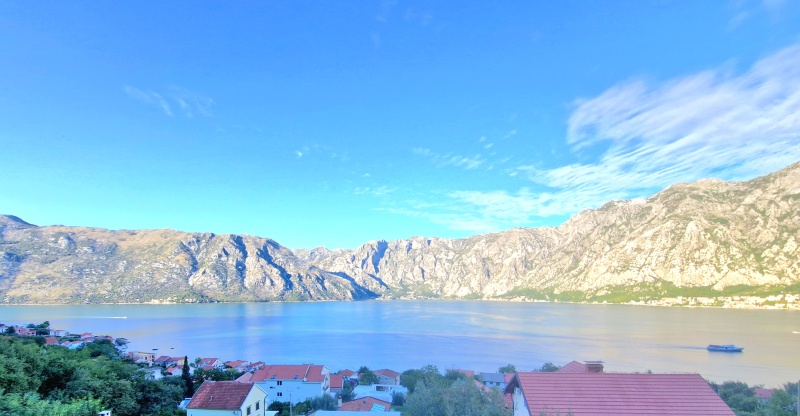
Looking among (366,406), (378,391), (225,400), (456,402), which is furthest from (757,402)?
(225,400)

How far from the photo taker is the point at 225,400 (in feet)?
65.1

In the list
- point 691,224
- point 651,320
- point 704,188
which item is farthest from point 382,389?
point 704,188

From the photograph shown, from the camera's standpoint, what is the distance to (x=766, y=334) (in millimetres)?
79625

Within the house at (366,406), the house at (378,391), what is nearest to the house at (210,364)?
the house at (378,391)

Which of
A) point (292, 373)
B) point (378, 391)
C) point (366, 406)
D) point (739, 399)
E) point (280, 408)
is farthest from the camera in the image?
point (378, 391)

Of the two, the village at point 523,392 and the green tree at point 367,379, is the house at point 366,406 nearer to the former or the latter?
the village at point 523,392

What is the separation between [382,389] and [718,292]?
16203 cm

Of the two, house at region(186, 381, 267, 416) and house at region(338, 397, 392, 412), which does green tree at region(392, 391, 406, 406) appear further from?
house at region(186, 381, 267, 416)

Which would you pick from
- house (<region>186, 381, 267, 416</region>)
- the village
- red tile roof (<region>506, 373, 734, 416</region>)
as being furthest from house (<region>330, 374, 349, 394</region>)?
red tile roof (<region>506, 373, 734, 416</region>)

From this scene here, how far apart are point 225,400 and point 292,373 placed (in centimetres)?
1546

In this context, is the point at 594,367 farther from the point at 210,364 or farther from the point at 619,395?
the point at 210,364

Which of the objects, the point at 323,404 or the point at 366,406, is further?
the point at 323,404

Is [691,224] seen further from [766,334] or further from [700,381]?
[700,381]

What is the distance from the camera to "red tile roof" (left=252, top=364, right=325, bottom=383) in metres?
33.9
